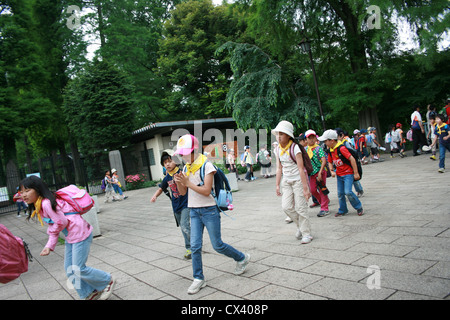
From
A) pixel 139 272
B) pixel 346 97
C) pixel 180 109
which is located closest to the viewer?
pixel 139 272

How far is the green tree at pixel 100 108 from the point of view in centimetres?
2303

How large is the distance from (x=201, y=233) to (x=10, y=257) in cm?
224

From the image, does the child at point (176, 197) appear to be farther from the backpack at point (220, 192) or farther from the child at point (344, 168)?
the child at point (344, 168)

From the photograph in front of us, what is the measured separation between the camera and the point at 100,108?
76.3 feet

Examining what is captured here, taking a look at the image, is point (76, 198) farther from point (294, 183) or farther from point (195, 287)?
point (294, 183)

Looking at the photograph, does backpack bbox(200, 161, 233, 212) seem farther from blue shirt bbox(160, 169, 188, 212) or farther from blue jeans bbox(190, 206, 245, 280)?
blue shirt bbox(160, 169, 188, 212)

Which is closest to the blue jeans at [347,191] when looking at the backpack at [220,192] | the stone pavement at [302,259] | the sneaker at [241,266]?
the stone pavement at [302,259]

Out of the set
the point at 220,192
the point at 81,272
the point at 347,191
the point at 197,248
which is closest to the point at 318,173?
the point at 347,191

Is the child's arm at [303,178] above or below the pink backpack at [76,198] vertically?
below

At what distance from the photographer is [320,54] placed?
2166 cm

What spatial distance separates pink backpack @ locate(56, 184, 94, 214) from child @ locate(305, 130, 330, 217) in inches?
182

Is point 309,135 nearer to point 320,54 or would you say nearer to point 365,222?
point 365,222
